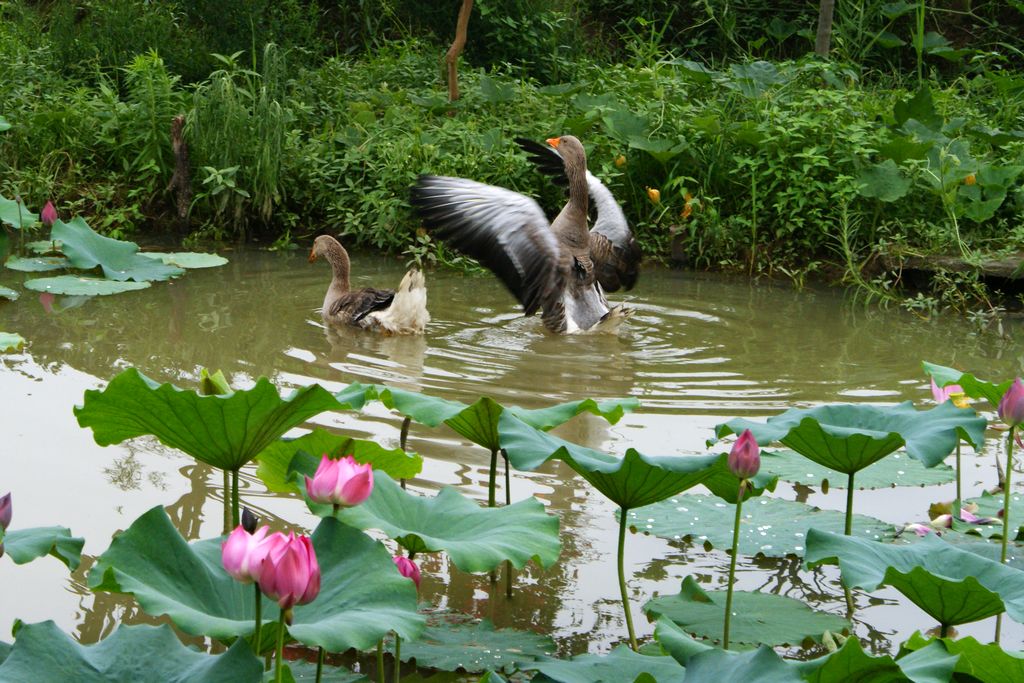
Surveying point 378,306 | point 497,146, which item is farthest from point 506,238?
point 497,146

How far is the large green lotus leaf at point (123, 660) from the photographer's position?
5.70 ft

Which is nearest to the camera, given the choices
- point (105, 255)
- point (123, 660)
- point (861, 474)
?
point (123, 660)

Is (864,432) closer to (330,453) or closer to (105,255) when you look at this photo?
(330,453)

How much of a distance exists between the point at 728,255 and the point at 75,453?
4870 mm

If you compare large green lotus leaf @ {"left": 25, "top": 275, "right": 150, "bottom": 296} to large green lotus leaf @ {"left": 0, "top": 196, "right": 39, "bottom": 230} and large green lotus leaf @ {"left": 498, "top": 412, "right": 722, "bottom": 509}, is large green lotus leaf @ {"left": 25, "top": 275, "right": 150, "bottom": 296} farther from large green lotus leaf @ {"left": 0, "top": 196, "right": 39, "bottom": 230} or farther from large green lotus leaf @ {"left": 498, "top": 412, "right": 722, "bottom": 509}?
large green lotus leaf @ {"left": 498, "top": 412, "right": 722, "bottom": 509}

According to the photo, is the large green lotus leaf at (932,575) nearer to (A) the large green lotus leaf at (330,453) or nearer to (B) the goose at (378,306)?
(A) the large green lotus leaf at (330,453)

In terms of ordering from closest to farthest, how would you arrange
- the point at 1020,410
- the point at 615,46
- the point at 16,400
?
1. the point at 1020,410
2. the point at 16,400
3. the point at 615,46

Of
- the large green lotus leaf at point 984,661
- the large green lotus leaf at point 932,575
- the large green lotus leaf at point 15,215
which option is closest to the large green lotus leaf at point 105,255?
the large green lotus leaf at point 15,215

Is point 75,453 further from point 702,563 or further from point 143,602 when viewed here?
point 143,602

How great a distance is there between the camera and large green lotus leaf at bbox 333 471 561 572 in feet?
7.16

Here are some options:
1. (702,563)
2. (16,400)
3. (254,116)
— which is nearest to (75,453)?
(16,400)

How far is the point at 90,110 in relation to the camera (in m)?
8.66

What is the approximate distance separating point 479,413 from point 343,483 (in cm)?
77

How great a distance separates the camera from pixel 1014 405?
264 centimetres
